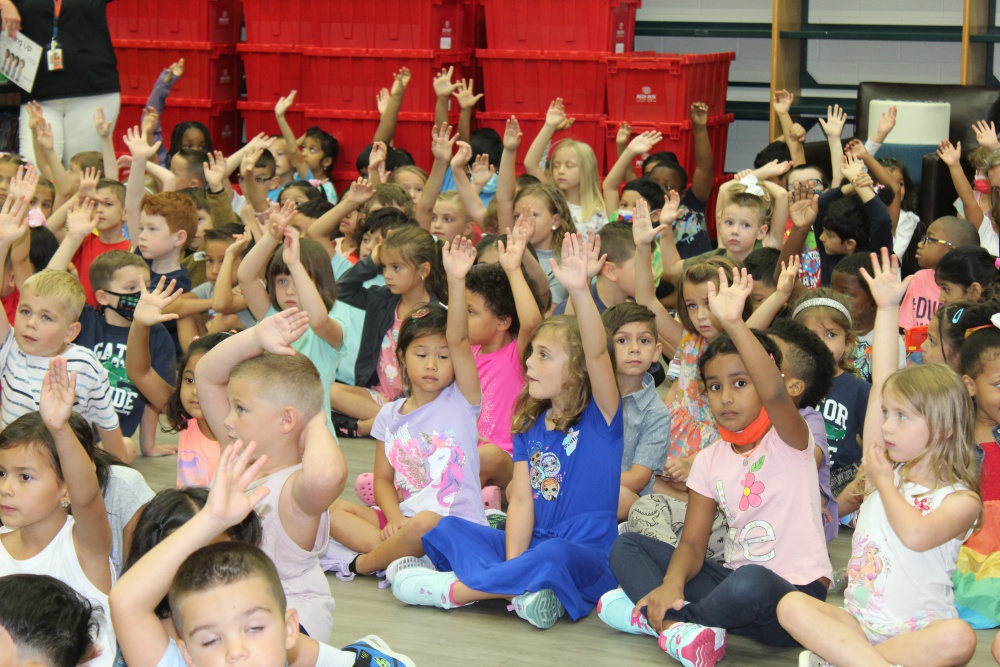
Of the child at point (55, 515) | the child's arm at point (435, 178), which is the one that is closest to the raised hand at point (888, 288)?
the child at point (55, 515)

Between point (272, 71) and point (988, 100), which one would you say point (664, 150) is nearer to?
point (988, 100)

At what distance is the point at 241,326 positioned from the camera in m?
4.98

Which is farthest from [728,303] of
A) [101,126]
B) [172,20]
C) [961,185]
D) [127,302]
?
[172,20]

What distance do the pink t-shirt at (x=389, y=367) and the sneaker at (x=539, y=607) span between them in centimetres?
165

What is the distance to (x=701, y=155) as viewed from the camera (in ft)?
22.3

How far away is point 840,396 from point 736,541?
853mm

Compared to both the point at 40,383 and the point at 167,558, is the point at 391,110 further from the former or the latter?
the point at 167,558

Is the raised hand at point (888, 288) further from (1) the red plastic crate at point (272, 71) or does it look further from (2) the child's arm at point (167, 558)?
(1) the red plastic crate at point (272, 71)

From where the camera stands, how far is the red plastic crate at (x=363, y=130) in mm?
7191

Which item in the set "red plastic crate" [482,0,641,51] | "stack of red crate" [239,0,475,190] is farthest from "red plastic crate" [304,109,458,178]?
"red plastic crate" [482,0,641,51]

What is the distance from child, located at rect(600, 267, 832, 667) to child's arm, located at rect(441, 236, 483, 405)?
62cm

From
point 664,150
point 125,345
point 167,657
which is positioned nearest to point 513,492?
point 167,657

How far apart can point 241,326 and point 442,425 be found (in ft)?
6.05

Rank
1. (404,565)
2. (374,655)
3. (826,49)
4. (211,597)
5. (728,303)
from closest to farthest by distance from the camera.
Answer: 1. (211,597)
2. (374,655)
3. (728,303)
4. (404,565)
5. (826,49)
